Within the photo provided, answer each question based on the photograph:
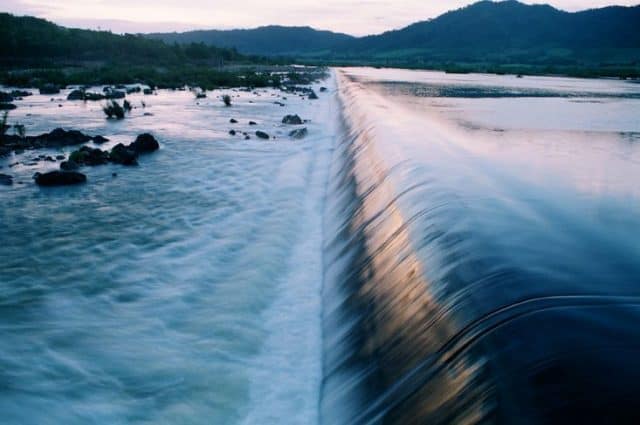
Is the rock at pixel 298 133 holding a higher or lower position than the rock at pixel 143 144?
lower

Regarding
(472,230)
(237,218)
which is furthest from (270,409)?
(237,218)

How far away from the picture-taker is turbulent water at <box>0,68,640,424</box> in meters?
3.56

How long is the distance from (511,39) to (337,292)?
6386 inches

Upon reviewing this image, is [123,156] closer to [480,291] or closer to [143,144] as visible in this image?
[143,144]

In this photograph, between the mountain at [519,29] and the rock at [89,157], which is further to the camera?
the mountain at [519,29]

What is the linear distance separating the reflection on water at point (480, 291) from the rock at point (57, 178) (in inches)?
210

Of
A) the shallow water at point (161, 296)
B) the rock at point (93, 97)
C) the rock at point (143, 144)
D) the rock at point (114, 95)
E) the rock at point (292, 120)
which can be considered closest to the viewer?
the shallow water at point (161, 296)

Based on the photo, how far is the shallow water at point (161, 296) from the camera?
470 cm

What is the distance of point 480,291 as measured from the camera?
4324 millimetres

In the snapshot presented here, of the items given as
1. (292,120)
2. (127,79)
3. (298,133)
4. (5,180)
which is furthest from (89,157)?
(127,79)

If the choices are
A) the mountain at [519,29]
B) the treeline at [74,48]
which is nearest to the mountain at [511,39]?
the mountain at [519,29]

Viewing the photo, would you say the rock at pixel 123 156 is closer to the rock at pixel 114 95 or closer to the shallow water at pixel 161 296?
the shallow water at pixel 161 296

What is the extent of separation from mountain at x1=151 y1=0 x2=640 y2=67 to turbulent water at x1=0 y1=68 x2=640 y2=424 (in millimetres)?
96842

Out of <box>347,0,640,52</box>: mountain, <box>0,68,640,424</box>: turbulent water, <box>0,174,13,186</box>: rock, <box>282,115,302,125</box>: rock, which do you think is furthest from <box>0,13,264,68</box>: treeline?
<box>347,0,640,52</box>: mountain
